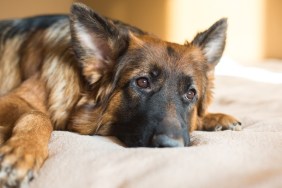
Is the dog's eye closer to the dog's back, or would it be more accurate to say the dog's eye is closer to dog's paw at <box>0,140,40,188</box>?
the dog's back

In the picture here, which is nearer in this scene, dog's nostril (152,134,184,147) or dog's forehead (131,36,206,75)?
dog's nostril (152,134,184,147)

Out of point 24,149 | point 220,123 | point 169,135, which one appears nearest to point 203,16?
point 220,123

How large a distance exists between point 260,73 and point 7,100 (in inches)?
87.0

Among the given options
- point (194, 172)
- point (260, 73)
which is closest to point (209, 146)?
point (194, 172)

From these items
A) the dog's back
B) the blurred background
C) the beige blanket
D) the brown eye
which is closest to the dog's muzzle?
the beige blanket

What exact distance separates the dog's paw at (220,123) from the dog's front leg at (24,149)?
0.86 meters

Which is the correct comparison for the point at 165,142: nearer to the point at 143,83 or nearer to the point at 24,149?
the point at 143,83

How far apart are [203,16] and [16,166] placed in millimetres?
3794

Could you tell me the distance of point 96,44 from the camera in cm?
186

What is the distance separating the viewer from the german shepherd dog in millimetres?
1606

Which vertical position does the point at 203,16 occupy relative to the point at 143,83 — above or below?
below

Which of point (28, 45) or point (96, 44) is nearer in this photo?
point (96, 44)

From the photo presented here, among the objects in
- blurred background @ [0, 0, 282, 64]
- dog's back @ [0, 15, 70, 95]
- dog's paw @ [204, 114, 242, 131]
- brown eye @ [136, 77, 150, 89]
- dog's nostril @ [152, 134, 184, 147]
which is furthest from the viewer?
blurred background @ [0, 0, 282, 64]

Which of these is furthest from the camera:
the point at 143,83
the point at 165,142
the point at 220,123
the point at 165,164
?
the point at 220,123
